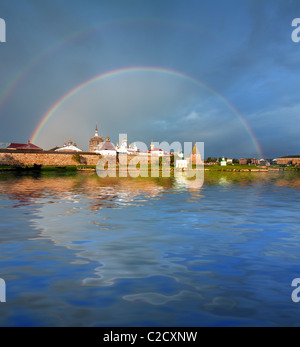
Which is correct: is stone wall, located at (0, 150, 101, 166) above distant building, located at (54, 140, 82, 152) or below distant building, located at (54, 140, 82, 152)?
below

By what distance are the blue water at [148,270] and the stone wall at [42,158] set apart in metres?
71.2

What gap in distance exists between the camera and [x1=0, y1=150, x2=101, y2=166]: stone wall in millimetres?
79412

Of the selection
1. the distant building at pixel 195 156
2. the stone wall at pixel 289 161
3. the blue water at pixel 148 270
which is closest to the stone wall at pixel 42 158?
the distant building at pixel 195 156

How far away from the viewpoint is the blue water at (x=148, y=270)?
16.5 feet

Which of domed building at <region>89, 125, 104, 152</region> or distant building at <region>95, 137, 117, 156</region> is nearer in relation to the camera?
distant building at <region>95, 137, 117, 156</region>

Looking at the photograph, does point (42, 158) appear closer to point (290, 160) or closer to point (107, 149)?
point (107, 149)

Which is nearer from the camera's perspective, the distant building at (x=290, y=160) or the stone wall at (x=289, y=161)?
the stone wall at (x=289, y=161)

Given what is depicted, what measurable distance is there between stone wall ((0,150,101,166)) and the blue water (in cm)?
7124

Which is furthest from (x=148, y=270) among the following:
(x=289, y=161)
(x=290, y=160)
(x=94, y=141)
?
(x=290, y=160)

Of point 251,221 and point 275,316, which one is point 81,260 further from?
point 251,221

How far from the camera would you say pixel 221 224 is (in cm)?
1359

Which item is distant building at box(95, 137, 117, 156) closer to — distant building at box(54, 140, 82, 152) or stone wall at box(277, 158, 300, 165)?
distant building at box(54, 140, 82, 152)

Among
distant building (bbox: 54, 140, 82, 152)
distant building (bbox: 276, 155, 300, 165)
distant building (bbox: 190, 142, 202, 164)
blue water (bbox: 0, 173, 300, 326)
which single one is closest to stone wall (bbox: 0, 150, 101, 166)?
distant building (bbox: 54, 140, 82, 152)

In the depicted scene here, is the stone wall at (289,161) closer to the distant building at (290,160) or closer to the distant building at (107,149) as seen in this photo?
the distant building at (290,160)
